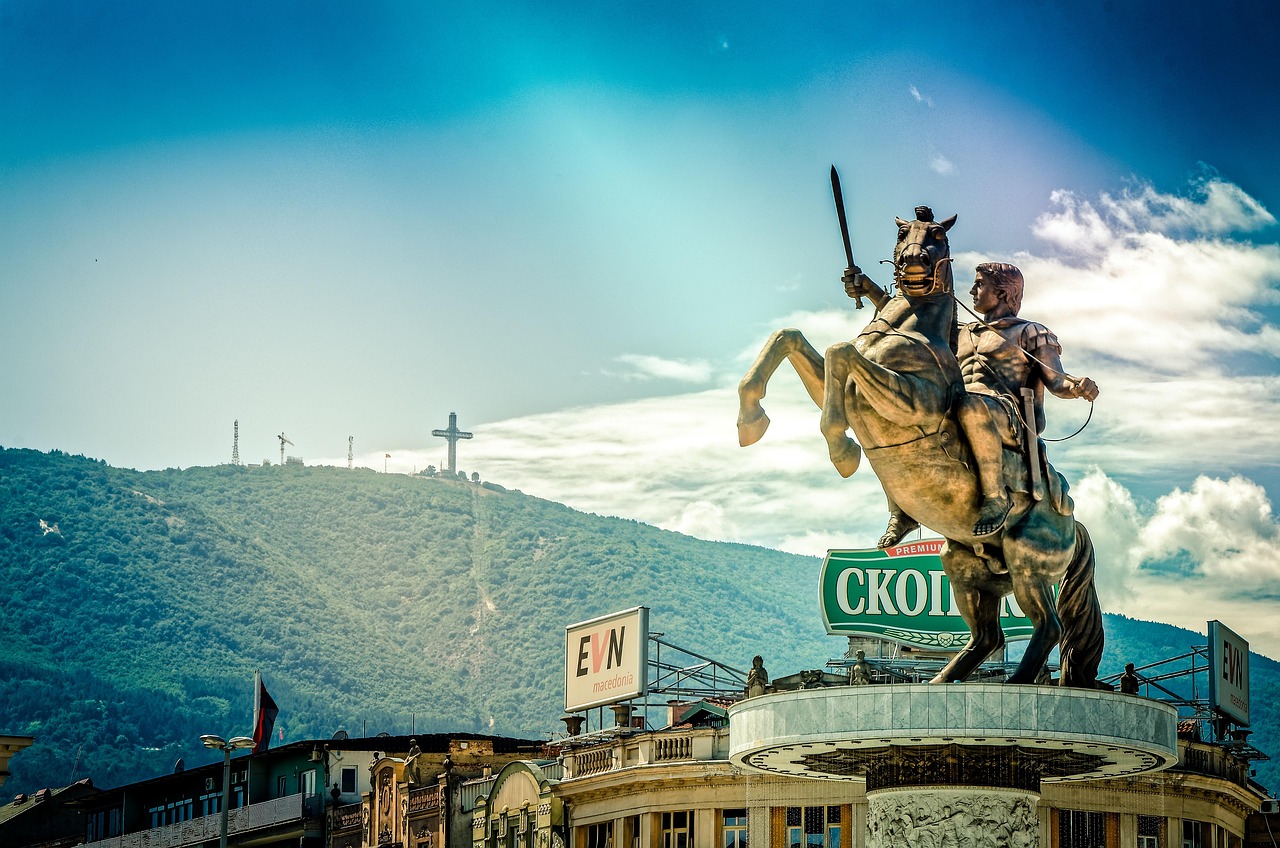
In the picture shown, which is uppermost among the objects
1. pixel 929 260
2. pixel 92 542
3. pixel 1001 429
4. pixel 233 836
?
pixel 92 542

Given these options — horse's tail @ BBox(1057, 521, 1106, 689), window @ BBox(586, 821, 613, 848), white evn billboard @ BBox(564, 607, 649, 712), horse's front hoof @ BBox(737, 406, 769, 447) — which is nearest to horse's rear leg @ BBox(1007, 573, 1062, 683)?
horse's tail @ BBox(1057, 521, 1106, 689)

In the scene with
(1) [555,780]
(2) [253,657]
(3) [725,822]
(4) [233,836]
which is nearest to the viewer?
(3) [725,822]

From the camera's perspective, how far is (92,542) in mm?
197875

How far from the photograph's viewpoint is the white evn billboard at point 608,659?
213 ft

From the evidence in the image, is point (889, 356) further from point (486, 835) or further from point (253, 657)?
point (253, 657)

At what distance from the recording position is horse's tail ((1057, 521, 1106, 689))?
2772 centimetres

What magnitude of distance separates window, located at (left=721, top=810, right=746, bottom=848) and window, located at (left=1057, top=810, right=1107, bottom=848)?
8.57 meters

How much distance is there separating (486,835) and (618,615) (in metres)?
7.84

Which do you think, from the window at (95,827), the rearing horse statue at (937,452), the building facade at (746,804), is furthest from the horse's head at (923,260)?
the window at (95,827)

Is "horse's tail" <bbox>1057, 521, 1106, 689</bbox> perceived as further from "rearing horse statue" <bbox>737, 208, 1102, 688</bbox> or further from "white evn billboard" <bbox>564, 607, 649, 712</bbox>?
"white evn billboard" <bbox>564, 607, 649, 712</bbox>

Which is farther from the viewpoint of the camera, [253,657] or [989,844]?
[253,657]

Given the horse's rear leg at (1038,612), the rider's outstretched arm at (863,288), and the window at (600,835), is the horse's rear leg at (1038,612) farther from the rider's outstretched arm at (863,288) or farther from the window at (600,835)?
Result: the window at (600,835)

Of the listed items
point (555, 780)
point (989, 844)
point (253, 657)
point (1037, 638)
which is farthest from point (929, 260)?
point (253, 657)

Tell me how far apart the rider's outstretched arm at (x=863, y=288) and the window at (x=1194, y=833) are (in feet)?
106
